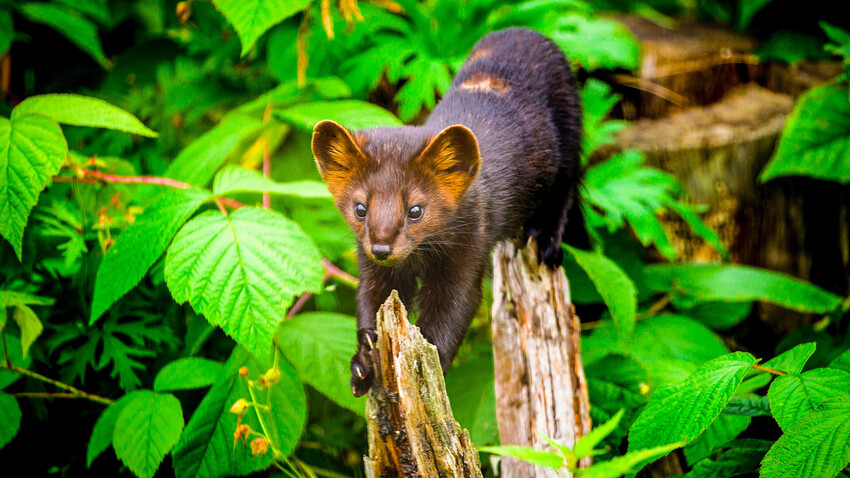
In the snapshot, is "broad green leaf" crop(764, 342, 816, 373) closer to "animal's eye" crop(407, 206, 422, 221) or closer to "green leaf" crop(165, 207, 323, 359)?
"animal's eye" crop(407, 206, 422, 221)

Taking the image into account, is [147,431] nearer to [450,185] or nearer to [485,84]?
[450,185]

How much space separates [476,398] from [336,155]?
160 centimetres

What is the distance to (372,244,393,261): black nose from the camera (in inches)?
96.3

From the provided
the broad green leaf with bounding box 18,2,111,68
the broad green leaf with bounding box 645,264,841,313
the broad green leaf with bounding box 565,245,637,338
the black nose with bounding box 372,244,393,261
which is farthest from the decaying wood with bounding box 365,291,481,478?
the broad green leaf with bounding box 18,2,111,68

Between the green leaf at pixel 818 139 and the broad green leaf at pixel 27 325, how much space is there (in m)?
4.14

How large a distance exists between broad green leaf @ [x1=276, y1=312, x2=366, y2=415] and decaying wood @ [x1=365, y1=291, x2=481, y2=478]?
0.44m

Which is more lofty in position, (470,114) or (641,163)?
(470,114)

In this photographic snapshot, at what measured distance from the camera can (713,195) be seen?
527 centimetres

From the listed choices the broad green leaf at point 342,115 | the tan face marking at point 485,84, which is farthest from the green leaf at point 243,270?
the tan face marking at point 485,84

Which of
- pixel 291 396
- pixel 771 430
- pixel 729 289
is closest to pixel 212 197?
pixel 291 396

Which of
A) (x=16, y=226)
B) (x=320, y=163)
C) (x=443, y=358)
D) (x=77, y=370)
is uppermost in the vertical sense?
(x=320, y=163)

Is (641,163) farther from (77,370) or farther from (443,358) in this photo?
(77,370)

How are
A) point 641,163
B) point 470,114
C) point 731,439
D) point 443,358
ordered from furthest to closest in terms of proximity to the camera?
point 641,163 → point 470,114 → point 731,439 → point 443,358

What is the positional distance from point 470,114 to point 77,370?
2080 millimetres
